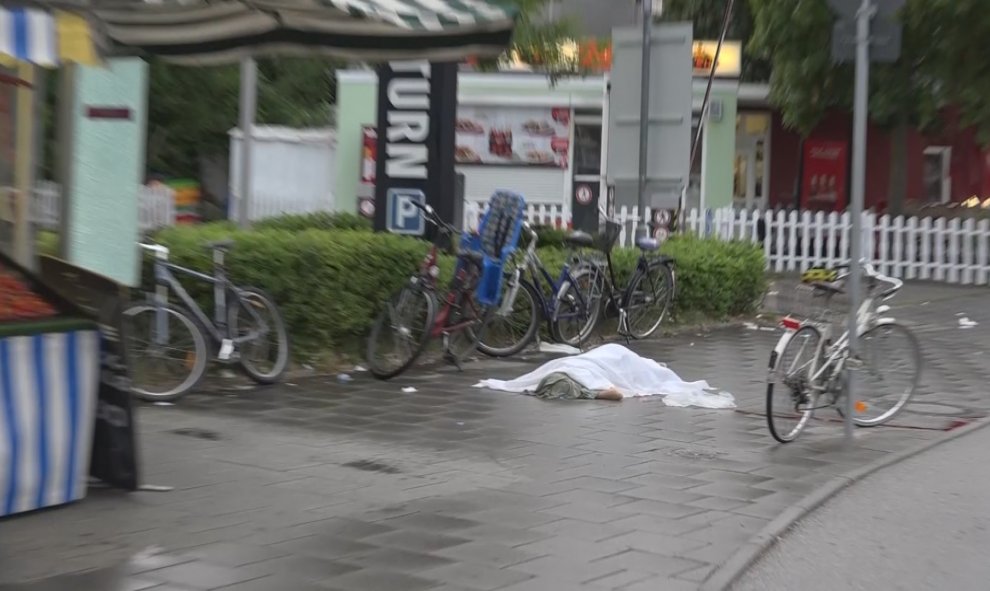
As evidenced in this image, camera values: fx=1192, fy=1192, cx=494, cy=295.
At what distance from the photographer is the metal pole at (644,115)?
13.6 metres

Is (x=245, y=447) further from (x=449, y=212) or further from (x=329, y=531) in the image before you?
(x=449, y=212)

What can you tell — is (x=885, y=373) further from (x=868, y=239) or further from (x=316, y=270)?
(x=868, y=239)

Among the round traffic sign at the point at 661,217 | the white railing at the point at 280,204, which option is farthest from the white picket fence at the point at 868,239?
the white railing at the point at 280,204

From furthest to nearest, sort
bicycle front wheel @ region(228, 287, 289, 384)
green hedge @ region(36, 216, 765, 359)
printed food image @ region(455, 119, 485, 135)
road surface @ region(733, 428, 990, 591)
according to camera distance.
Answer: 1. printed food image @ region(455, 119, 485, 135)
2. green hedge @ region(36, 216, 765, 359)
3. bicycle front wheel @ region(228, 287, 289, 384)
4. road surface @ region(733, 428, 990, 591)

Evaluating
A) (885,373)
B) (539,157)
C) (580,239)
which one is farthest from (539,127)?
(885,373)

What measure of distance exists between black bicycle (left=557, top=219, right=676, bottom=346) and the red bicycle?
1.40 m

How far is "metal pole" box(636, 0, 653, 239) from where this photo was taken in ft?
44.5

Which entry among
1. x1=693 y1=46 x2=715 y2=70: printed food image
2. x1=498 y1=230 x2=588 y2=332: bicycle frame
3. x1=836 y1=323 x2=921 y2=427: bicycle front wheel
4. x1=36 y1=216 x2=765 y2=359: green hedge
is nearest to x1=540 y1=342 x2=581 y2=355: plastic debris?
x1=498 y1=230 x2=588 y2=332: bicycle frame

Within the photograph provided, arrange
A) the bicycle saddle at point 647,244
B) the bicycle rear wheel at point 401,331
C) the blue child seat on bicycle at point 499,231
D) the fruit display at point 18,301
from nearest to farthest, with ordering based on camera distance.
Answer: the fruit display at point 18,301 → the bicycle rear wheel at point 401,331 → the blue child seat on bicycle at point 499,231 → the bicycle saddle at point 647,244

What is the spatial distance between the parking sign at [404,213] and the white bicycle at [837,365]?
14.6ft

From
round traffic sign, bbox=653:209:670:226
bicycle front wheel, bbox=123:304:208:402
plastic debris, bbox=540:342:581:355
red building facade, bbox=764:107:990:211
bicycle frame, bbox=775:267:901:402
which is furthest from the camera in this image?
red building facade, bbox=764:107:990:211

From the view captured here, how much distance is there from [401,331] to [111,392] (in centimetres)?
412

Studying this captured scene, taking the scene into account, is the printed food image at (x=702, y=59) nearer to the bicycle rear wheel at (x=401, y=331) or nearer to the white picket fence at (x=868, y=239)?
the white picket fence at (x=868, y=239)

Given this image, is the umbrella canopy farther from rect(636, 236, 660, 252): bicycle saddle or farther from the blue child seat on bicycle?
rect(636, 236, 660, 252): bicycle saddle
